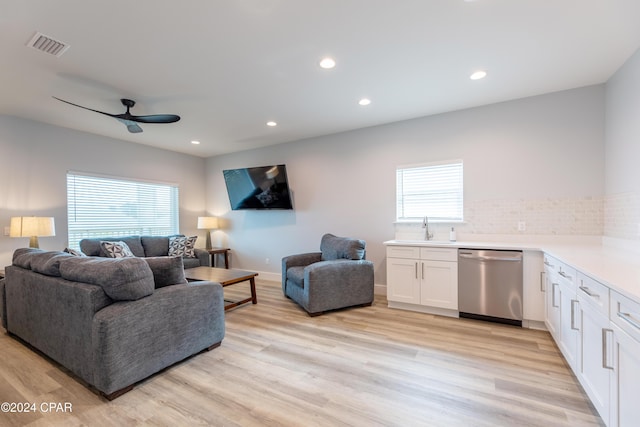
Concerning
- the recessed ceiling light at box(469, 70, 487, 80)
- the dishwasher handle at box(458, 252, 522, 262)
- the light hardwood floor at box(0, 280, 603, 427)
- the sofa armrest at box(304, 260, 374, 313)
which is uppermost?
the recessed ceiling light at box(469, 70, 487, 80)

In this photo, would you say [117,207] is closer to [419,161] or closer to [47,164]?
[47,164]

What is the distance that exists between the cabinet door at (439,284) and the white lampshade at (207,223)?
4304 mm

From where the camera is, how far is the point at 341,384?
6.84ft

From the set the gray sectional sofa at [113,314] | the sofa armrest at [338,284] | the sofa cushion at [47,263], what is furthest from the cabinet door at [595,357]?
the sofa cushion at [47,263]

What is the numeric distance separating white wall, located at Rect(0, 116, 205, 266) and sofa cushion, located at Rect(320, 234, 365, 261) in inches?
147

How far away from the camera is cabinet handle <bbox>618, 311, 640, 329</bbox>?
1.22 meters

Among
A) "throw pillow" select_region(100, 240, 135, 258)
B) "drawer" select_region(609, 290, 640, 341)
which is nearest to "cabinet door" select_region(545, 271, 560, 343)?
"drawer" select_region(609, 290, 640, 341)

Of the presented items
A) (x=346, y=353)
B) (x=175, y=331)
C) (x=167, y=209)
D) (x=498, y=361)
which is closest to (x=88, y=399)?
(x=175, y=331)

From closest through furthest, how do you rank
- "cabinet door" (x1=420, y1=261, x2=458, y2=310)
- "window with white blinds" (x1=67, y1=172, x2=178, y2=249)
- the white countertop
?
1. the white countertop
2. "cabinet door" (x1=420, y1=261, x2=458, y2=310)
3. "window with white blinds" (x1=67, y1=172, x2=178, y2=249)

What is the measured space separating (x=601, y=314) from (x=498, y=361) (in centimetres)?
105

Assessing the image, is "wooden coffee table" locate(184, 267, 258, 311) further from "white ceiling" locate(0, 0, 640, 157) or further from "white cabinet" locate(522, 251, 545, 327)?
"white cabinet" locate(522, 251, 545, 327)

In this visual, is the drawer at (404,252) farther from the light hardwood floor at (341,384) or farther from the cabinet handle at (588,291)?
the cabinet handle at (588,291)

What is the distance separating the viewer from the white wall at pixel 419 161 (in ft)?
10.5

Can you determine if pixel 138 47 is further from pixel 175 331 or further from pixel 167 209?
pixel 167 209
